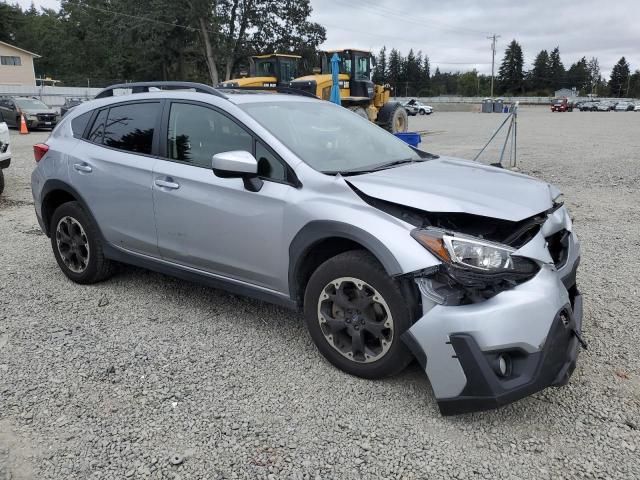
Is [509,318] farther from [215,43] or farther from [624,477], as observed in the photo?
[215,43]

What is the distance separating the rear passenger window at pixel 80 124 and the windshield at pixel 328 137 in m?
1.85

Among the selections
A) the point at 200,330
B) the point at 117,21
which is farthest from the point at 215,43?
the point at 200,330

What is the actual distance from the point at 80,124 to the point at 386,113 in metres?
15.1

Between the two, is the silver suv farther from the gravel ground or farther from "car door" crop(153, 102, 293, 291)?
the gravel ground

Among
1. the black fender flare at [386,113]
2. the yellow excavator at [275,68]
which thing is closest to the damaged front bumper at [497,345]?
the black fender flare at [386,113]

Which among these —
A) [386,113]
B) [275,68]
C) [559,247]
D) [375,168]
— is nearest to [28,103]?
[275,68]

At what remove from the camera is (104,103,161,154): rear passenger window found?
14.0 feet

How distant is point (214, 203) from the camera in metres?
3.71

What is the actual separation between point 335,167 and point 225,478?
6.39 ft

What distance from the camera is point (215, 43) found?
48.0m

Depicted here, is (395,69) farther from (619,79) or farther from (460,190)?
(460,190)

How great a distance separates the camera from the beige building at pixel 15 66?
60469mm

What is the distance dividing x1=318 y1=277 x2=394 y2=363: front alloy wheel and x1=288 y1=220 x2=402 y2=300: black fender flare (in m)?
0.21

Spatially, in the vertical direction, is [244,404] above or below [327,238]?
below
